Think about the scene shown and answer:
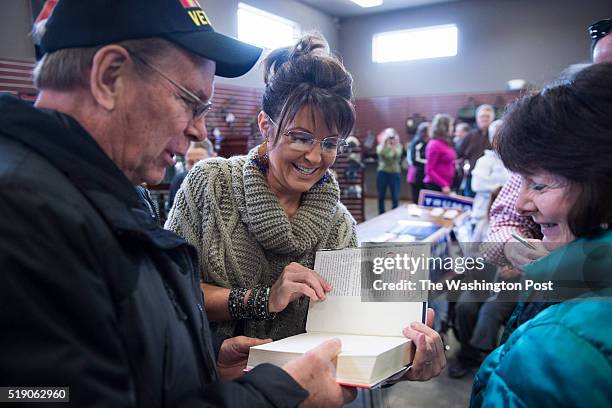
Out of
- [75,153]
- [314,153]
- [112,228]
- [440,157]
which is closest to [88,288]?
[112,228]

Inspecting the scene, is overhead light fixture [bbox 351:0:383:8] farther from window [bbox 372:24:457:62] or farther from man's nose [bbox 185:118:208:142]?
man's nose [bbox 185:118:208:142]

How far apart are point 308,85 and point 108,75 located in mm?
671

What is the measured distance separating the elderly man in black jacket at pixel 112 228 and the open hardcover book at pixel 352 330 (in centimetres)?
7

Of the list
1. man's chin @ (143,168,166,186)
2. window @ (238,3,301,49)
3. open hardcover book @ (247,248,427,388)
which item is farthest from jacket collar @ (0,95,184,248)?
window @ (238,3,301,49)

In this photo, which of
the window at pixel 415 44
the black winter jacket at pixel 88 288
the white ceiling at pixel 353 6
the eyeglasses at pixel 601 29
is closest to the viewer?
the black winter jacket at pixel 88 288

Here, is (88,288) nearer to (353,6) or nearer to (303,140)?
(303,140)

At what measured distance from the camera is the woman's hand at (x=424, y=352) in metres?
1.08

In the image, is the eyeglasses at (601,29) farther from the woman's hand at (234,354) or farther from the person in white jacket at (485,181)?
the person in white jacket at (485,181)

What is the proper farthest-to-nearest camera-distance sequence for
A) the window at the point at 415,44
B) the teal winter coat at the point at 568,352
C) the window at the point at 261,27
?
the window at the point at 415,44
the window at the point at 261,27
the teal winter coat at the point at 568,352

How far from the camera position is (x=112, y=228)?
71cm

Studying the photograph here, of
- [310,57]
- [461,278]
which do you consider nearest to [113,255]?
[310,57]

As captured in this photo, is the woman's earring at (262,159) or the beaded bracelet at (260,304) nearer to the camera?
the beaded bracelet at (260,304)

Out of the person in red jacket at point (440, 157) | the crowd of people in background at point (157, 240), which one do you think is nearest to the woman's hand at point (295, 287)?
the crowd of people in background at point (157, 240)

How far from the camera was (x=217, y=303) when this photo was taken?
127 centimetres
